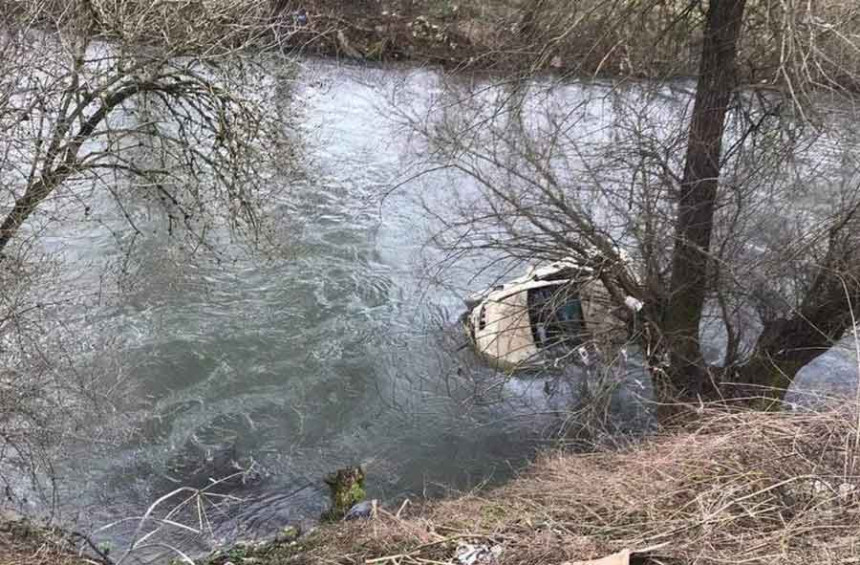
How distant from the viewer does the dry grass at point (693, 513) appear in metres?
4.32

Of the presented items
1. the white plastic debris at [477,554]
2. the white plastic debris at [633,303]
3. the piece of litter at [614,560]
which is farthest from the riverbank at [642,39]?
the white plastic debris at [477,554]

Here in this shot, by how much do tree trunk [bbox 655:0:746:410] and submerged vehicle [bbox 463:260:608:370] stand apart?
3.15 ft

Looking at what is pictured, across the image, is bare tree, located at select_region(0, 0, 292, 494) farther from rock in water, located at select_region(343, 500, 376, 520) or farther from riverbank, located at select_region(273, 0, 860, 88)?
rock in water, located at select_region(343, 500, 376, 520)

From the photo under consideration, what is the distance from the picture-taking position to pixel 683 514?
4.77m

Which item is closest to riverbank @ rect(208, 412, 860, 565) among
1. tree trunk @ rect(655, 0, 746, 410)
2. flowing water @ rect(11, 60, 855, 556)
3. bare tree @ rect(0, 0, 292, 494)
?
tree trunk @ rect(655, 0, 746, 410)

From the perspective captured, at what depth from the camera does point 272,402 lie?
11914 millimetres

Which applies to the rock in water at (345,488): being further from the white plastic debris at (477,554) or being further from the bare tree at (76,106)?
the white plastic debris at (477,554)

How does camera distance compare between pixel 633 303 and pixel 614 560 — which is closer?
pixel 614 560

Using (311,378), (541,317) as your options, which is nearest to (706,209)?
(541,317)

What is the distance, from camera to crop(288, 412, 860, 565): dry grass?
432cm

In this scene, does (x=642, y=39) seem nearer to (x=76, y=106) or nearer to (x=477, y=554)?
(x=76, y=106)

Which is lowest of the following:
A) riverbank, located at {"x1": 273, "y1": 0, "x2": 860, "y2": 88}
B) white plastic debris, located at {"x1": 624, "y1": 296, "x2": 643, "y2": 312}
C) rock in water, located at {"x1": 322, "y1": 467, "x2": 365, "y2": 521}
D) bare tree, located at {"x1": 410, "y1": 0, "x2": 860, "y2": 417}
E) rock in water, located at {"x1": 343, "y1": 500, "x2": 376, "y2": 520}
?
rock in water, located at {"x1": 322, "y1": 467, "x2": 365, "y2": 521}

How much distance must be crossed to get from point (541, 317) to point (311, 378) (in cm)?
405

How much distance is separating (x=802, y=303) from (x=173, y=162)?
8849 millimetres
